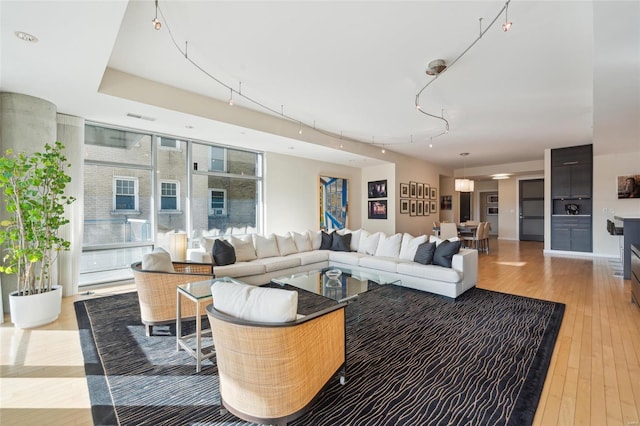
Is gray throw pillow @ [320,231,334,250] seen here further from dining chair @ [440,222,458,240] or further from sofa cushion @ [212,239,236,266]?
dining chair @ [440,222,458,240]

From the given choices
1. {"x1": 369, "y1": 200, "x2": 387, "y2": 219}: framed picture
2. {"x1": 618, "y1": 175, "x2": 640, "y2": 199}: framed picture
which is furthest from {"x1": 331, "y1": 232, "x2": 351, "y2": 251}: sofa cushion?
{"x1": 618, "y1": 175, "x2": 640, "y2": 199}: framed picture

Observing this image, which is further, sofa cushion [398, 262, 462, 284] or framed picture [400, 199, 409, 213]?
framed picture [400, 199, 409, 213]

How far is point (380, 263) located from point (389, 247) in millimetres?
527

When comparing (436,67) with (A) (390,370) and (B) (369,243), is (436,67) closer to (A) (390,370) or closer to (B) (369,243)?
(A) (390,370)

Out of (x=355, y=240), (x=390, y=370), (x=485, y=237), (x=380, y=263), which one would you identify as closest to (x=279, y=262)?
(x=380, y=263)

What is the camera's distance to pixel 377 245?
231 inches

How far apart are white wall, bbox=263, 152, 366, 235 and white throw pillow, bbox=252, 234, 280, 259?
131cm

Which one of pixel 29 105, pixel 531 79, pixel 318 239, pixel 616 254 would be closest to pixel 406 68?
pixel 531 79

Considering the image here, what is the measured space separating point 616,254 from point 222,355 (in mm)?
9994

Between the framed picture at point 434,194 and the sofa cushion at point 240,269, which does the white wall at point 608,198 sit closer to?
the framed picture at point 434,194

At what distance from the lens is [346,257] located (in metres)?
5.69

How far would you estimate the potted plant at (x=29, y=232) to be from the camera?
3244 millimetres

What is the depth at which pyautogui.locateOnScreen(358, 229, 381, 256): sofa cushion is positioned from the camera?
5895 millimetres

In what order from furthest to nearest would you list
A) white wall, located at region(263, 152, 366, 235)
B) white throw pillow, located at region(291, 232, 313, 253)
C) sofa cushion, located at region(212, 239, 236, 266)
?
1. white wall, located at region(263, 152, 366, 235)
2. white throw pillow, located at region(291, 232, 313, 253)
3. sofa cushion, located at region(212, 239, 236, 266)
